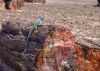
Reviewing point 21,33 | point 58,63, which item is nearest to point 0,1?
point 21,33

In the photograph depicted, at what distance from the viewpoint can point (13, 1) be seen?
1121 centimetres

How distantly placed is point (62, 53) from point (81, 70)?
29cm

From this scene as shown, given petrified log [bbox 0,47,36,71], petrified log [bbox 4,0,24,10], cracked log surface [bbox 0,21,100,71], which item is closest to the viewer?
cracked log surface [bbox 0,21,100,71]

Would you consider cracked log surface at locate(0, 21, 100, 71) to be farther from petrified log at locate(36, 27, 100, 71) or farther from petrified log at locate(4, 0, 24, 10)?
petrified log at locate(4, 0, 24, 10)

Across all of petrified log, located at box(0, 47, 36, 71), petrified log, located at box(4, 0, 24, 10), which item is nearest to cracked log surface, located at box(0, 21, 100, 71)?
petrified log, located at box(0, 47, 36, 71)

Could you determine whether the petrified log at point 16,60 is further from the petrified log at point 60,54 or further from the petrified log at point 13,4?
the petrified log at point 13,4

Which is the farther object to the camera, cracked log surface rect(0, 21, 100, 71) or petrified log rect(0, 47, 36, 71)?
petrified log rect(0, 47, 36, 71)

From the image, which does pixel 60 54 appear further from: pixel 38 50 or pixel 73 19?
pixel 73 19

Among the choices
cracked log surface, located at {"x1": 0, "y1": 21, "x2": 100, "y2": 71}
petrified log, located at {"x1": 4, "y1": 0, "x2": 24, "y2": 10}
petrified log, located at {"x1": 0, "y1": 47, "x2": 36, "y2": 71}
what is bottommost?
petrified log, located at {"x1": 4, "y1": 0, "x2": 24, "y2": 10}

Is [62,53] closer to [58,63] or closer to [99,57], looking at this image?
[58,63]

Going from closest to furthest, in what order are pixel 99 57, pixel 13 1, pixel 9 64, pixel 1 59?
pixel 99 57
pixel 9 64
pixel 1 59
pixel 13 1

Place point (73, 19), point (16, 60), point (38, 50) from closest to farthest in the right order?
point (38, 50)
point (16, 60)
point (73, 19)

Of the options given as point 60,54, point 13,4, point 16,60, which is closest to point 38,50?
point 60,54

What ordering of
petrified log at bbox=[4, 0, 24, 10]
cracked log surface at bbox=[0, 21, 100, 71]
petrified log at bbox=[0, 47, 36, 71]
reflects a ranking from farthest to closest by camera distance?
petrified log at bbox=[4, 0, 24, 10] → petrified log at bbox=[0, 47, 36, 71] → cracked log surface at bbox=[0, 21, 100, 71]
